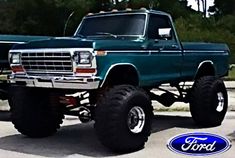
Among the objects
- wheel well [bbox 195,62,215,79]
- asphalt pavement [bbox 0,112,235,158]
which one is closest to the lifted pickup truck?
wheel well [bbox 195,62,215,79]

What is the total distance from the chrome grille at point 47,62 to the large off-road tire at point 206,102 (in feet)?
10.8

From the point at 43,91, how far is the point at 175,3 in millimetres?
55817

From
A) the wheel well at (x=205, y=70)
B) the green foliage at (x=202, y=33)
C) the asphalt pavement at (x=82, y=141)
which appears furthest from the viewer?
the green foliage at (x=202, y=33)

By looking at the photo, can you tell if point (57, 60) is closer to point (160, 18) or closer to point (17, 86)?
point (17, 86)

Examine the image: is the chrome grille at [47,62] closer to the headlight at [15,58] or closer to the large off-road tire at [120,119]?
the headlight at [15,58]

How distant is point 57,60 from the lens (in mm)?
8414

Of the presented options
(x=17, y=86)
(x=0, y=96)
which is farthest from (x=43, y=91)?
(x=0, y=96)

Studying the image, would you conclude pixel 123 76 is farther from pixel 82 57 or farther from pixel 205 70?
pixel 205 70

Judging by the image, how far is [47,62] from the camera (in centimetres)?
861

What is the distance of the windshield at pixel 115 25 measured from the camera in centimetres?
941

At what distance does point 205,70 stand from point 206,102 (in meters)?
1.13

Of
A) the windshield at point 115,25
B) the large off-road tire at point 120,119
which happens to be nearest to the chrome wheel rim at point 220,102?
the windshield at point 115,25

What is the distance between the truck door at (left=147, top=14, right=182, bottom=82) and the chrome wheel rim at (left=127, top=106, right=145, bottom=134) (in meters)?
0.96

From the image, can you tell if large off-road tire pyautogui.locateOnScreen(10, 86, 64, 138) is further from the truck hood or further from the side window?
the side window
